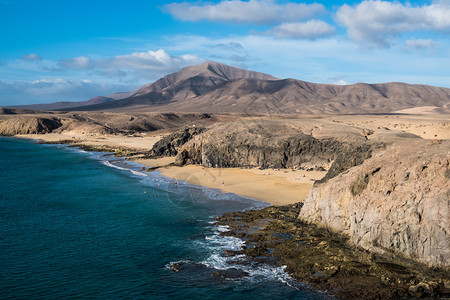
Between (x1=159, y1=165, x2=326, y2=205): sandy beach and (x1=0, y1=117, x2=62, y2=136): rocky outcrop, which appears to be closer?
(x1=159, y1=165, x2=326, y2=205): sandy beach

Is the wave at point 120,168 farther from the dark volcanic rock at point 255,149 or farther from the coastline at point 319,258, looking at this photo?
the coastline at point 319,258

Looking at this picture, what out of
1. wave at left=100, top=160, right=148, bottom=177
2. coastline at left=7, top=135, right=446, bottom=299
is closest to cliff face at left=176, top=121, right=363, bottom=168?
wave at left=100, top=160, right=148, bottom=177

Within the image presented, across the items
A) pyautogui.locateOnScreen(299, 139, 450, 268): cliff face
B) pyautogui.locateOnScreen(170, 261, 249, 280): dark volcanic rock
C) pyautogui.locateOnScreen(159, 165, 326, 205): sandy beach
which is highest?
pyautogui.locateOnScreen(299, 139, 450, 268): cliff face

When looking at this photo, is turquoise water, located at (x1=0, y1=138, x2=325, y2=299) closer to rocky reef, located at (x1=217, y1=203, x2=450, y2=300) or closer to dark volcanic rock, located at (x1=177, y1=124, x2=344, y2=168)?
rocky reef, located at (x1=217, y1=203, x2=450, y2=300)

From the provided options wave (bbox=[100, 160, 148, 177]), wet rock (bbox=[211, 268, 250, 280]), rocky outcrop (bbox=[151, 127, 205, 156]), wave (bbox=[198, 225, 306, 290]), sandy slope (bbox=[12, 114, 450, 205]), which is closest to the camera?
wave (bbox=[198, 225, 306, 290])

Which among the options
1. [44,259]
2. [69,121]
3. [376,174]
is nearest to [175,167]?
[44,259]

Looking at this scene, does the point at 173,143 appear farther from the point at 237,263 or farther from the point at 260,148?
the point at 237,263

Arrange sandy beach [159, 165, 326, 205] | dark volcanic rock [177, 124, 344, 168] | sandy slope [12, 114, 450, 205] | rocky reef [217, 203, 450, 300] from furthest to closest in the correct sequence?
1. dark volcanic rock [177, 124, 344, 168]
2. sandy slope [12, 114, 450, 205]
3. sandy beach [159, 165, 326, 205]
4. rocky reef [217, 203, 450, 300]

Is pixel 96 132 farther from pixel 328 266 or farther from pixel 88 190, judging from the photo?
pixel 328 266
